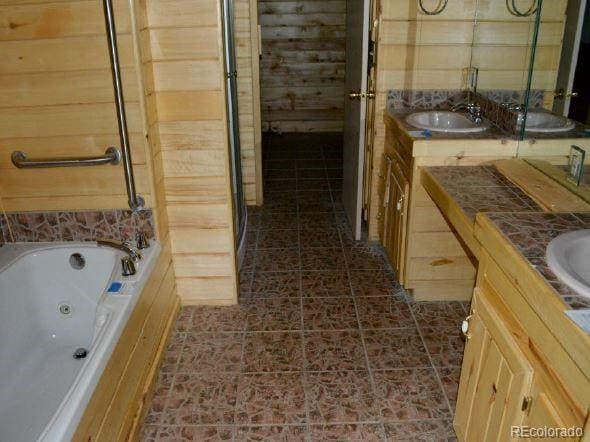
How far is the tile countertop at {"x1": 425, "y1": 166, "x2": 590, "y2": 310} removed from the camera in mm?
1213

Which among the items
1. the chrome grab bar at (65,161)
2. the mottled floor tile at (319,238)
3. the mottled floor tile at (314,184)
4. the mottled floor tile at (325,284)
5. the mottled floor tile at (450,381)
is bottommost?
the mottled floor tile at (450,381)

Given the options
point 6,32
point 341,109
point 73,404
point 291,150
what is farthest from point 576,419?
point 341,109

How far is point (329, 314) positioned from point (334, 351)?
11.3 inches

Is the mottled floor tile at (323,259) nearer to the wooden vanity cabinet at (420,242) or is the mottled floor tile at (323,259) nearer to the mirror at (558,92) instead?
the wooden vanity cabinet at (420,242)

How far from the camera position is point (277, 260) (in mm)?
3029

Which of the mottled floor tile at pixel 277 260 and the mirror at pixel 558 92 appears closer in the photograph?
the mirror at pixel 558 92

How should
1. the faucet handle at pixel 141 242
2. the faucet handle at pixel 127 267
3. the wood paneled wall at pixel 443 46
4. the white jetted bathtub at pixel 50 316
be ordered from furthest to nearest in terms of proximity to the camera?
the wood paneled wall at pixel 443 46 < the faucet handle at pixel 141 242 < the faucet handle at pixel 127 267 < the white jetted bathtub at pixel 50 316

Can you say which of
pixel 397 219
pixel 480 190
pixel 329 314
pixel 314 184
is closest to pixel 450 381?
pixel 329 314

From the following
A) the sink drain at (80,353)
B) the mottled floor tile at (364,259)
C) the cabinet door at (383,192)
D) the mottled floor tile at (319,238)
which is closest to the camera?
the sink drain at (80,353)

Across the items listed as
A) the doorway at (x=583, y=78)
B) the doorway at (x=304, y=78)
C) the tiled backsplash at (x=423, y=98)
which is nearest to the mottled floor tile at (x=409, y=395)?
the doorway at (x=583, y=78)

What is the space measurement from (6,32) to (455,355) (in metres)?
2.20

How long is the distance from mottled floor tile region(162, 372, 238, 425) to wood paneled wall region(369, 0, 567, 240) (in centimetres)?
160

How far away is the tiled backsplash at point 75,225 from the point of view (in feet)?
7.27

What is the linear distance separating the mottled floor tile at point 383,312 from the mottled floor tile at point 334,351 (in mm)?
132
